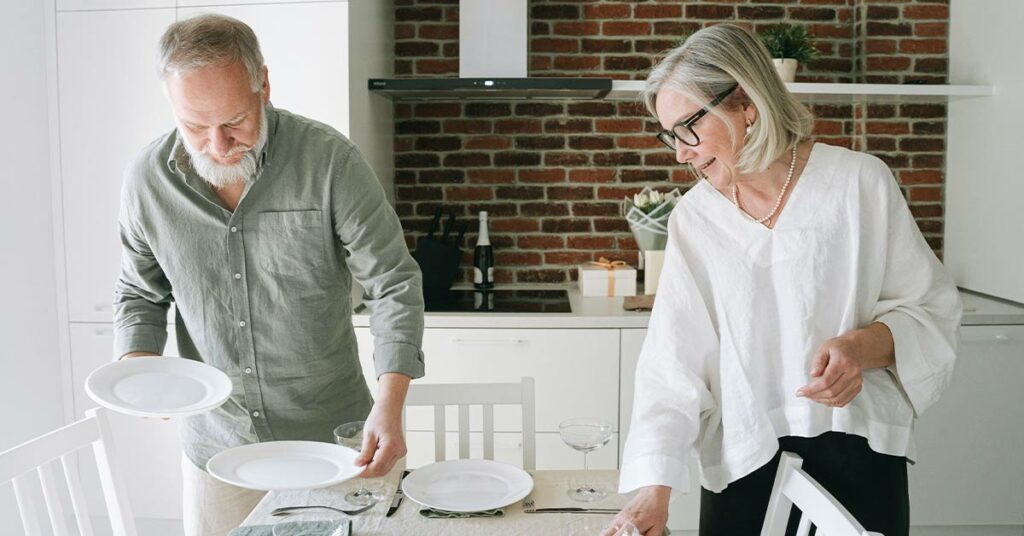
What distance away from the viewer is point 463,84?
324 centimetres

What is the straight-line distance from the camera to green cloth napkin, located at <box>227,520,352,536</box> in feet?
4.89

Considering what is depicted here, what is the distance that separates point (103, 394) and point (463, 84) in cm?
189

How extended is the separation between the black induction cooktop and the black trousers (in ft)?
4.92

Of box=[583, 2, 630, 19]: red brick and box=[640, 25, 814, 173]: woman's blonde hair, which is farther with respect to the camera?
box=[583, 2, 630, 19]: red brick

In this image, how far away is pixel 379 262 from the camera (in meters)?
1.81

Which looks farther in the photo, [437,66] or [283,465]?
[437,66]

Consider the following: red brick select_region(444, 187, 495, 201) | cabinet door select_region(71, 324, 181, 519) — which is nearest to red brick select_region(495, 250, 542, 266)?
red brick select_region(444, 187, 495, 201)

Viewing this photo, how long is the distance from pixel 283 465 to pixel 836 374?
37.2 inches

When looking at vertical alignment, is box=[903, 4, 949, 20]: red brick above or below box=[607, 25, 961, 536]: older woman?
above

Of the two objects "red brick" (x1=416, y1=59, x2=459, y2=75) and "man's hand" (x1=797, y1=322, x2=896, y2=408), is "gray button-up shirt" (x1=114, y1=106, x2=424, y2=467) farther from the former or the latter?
"red brick" (x1=416, y1=59, x2=459, y2=75)

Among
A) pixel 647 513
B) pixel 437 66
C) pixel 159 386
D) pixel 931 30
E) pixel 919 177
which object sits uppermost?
pixel 931 30

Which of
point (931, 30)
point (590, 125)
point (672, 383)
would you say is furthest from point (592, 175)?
point (672, 383)

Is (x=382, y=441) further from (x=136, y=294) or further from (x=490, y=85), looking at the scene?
(x=490, y=85)

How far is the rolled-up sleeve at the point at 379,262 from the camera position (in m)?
1.77
